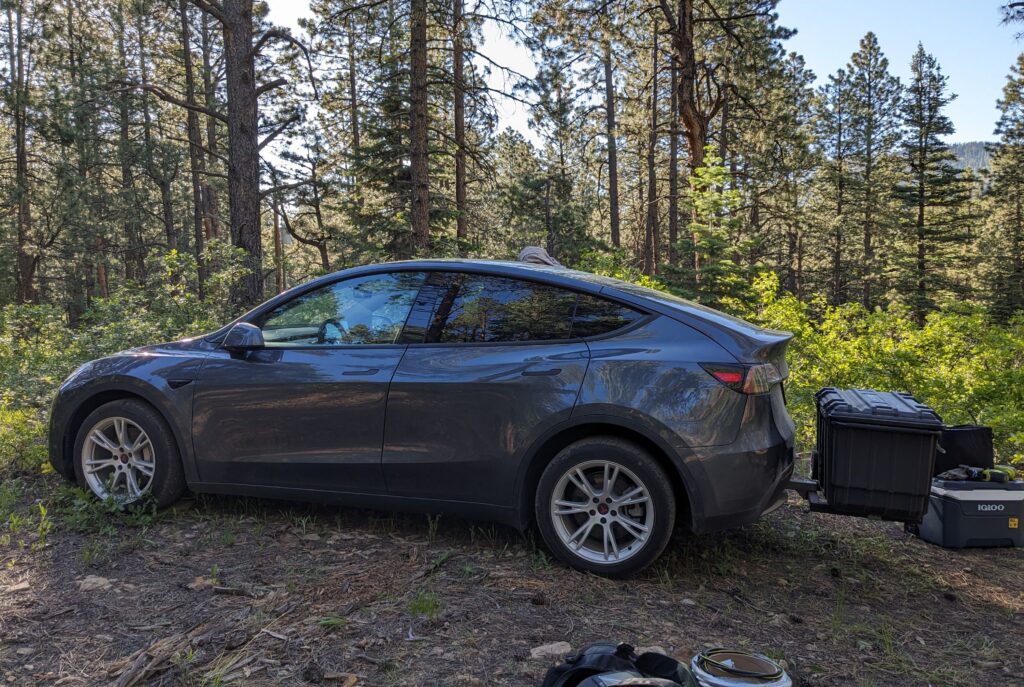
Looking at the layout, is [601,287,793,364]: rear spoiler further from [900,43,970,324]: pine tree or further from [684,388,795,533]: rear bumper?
[900,43,970,324]: pine tree

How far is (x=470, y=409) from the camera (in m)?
4.00

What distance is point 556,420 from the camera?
3850mm

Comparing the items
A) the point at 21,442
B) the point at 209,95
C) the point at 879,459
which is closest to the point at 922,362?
the point at 879,459

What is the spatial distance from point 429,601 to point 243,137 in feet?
34.1

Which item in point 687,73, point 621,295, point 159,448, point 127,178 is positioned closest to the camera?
point 621,295

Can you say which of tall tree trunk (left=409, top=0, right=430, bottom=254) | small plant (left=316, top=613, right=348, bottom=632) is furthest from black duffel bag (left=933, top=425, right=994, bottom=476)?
tall tree trunk (left=409, top=0, right=430, bottom=254)

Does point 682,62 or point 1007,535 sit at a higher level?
point 682,62

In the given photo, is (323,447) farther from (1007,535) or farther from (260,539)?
(1007,535)

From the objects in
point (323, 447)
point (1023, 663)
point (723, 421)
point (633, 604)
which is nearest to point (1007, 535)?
point (1023, 663)

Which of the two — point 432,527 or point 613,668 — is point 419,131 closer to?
point 432,527

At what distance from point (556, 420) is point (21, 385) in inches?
275

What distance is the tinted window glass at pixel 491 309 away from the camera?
409 cm

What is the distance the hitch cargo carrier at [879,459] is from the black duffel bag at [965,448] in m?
0.94

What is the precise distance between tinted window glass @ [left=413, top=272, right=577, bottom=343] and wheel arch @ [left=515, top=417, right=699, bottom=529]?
1.77 feet
